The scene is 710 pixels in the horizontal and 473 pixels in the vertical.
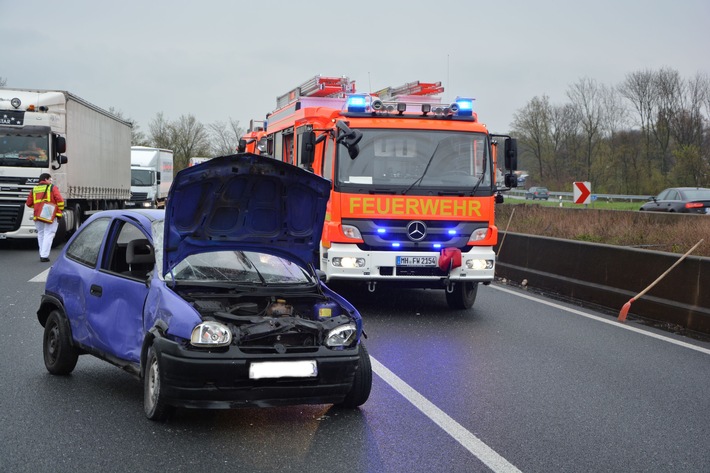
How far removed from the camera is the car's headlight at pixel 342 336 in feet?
20.4

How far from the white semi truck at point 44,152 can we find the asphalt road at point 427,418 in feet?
43.8

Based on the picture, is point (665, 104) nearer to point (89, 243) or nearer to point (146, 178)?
point (146, 178)

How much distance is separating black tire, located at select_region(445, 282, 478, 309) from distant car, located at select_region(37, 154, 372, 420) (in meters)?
5.82

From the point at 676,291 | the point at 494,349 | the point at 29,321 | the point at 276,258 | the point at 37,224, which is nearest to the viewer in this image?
the point at 276,258

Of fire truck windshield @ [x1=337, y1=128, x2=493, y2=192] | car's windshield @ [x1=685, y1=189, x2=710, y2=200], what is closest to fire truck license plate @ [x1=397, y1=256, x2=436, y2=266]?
fire truck windshield @ [x1=337, y1=128, x2=493, y2=192]

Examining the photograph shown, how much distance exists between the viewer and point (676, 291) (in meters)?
11.6

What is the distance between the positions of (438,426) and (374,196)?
19.0ft

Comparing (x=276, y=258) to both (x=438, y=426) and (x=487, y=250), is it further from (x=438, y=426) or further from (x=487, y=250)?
(x=487, y=250)

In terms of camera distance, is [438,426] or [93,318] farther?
[93,318]

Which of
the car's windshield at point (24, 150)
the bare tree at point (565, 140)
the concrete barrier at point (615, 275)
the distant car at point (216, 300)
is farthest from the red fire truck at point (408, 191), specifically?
the bare tree at point (565, 140)

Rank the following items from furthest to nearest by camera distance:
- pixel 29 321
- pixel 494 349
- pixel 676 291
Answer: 1. pixel 676 291
2. pixel 29 321
3. pixel 494 349

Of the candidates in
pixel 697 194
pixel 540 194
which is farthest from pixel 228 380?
pixel 540 194

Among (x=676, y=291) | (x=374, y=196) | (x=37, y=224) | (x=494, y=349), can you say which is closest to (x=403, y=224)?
(x=374, y=196)

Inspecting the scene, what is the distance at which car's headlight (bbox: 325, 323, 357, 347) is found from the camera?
245 inches
